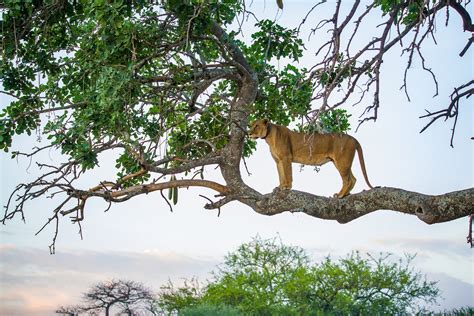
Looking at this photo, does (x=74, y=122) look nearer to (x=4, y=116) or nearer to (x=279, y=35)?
(x=4, y=116)

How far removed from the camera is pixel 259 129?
5977mm

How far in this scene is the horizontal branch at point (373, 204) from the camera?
16.6 ft

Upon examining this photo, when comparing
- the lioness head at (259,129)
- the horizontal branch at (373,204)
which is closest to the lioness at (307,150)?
the lioness head at (259,129)

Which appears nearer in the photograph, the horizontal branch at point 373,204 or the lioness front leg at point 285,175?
the horizontal branch at point 373,204

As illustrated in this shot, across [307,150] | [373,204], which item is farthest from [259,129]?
[373,204]

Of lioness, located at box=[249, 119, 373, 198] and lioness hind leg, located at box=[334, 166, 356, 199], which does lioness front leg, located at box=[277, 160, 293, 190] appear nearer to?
lioness, located at box=[249, 119, 373, 198]

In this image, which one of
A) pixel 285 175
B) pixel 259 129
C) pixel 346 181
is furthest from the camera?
pixel 259 129

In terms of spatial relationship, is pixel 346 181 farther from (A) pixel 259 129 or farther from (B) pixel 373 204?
(A) pixel 259 129

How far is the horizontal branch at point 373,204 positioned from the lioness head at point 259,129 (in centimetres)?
51

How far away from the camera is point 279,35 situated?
6746 mm

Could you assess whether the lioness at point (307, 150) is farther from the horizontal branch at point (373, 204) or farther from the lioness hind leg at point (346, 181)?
the horizontal branch at point (373, 204)

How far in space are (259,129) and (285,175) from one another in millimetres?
450

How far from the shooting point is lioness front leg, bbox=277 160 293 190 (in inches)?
230

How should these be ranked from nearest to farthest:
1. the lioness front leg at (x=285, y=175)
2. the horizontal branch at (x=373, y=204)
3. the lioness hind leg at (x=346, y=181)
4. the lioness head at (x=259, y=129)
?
1. the horizontal branch at (x=373, y=204)
2. the lioness hind leg at (x=346, y=181)
3. the lioness front leg at (x=285, y=175)
4. the lioness head at (x=259, y=129)
